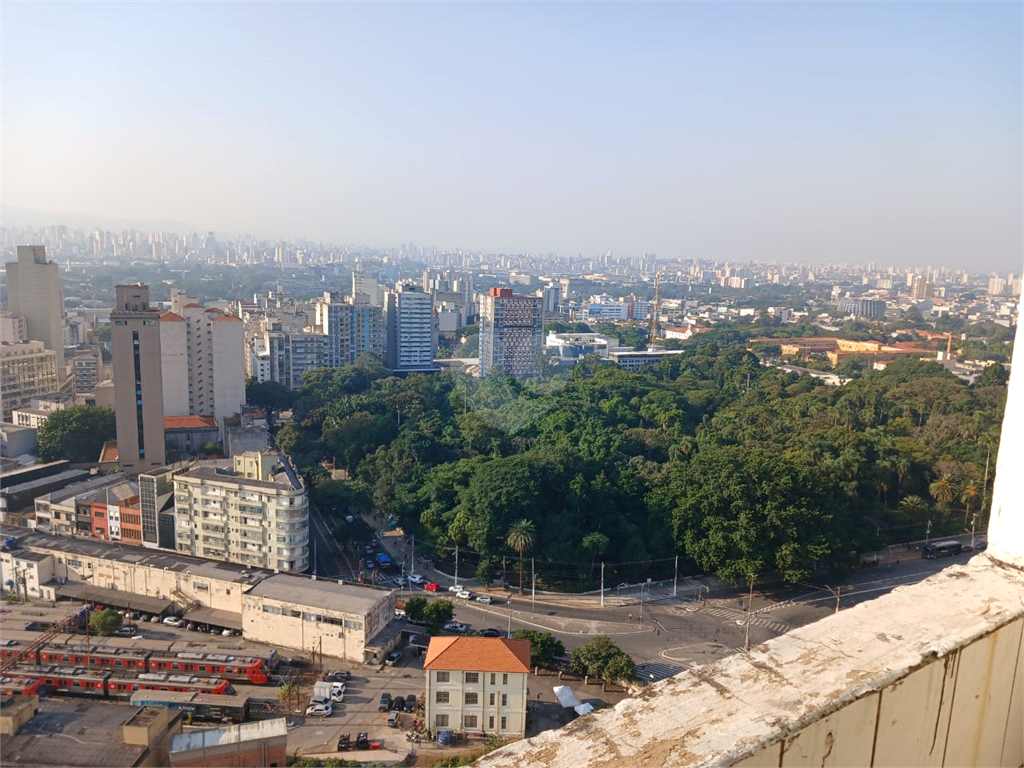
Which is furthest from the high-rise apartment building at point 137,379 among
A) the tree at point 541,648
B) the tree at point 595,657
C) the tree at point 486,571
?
the tree at point 595,657

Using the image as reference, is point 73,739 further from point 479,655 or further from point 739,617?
point 739,617

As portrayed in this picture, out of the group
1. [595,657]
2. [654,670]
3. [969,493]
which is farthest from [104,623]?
[969,493]

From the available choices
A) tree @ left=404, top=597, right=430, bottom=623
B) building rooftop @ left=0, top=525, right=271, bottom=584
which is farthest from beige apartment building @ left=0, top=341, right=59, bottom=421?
tree @ left=404, top=597, right=430, bottom=623

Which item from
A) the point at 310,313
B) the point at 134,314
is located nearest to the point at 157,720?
the point at 134,314

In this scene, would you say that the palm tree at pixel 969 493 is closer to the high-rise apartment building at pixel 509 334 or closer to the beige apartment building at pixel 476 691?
the beige apartment building at pixel 476 691

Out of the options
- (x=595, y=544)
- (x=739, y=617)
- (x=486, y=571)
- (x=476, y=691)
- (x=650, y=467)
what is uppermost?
(x=650, y=467)

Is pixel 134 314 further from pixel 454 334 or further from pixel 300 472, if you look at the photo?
pixel 454 334
